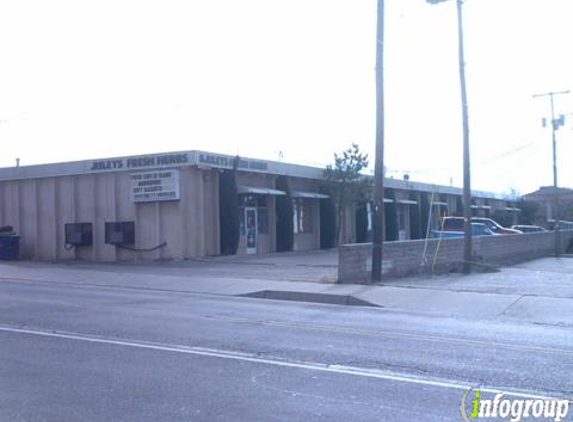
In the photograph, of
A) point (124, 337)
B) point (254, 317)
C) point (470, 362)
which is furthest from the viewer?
point (254, 317)

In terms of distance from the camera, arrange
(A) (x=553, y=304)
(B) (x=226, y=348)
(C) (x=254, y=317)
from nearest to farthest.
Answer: (B) (x=226, y=348), (C) (x=254, y=317), (A) (x=553, y=304)

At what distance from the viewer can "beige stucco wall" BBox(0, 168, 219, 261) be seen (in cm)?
2850

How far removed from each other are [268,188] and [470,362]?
2546 cm

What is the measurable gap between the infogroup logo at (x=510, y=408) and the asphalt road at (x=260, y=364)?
0.48 ft

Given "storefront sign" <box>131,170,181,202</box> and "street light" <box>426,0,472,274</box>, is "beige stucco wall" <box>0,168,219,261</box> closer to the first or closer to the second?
"storefront sign" <box>131,170,181,202</box>

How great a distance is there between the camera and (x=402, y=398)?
7199 millimetres

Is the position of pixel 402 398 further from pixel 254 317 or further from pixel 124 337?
pixel 254 317

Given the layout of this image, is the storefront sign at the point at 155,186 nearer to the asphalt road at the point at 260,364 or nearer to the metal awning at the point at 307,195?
the metal awning at the point at 307,195

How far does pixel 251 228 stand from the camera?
33.0 m

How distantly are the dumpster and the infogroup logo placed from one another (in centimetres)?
2705

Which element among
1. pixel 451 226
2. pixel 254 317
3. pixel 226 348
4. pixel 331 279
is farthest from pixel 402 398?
pixel 451 226

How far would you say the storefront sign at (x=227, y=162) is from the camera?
28469 millimetres

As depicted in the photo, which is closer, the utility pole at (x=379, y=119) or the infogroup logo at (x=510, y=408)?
the infogroup logo at (x=510, y=408)

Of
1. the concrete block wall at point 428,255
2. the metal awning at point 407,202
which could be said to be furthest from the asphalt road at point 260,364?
the metal awning at point 407,202
